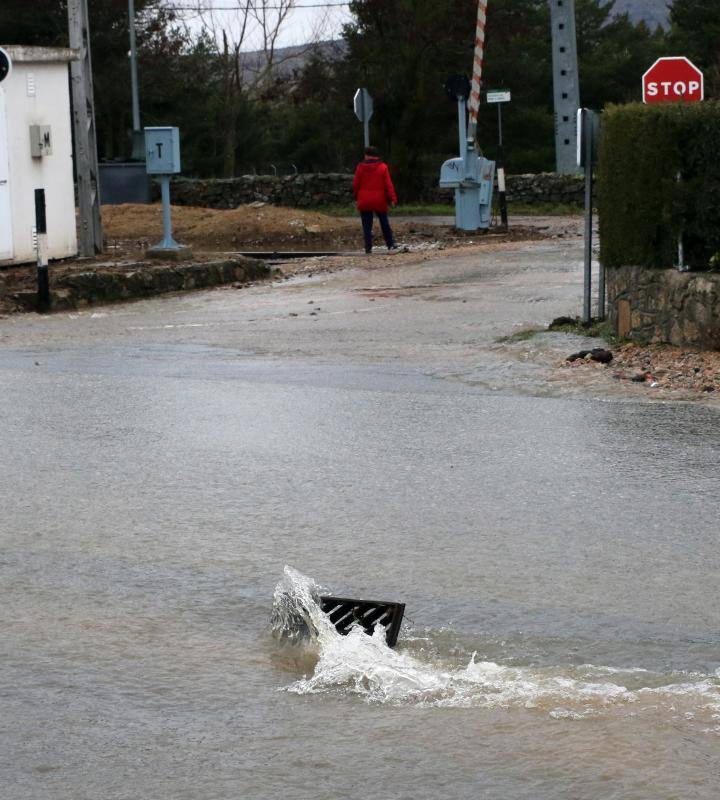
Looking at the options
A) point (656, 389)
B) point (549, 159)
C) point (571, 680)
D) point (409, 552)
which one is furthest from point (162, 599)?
point (549, 159)

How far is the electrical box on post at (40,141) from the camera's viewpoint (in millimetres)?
21516

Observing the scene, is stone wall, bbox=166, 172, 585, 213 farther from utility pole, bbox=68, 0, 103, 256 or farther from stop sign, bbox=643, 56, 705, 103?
stop sign, bbox=643, 56, 705, 103

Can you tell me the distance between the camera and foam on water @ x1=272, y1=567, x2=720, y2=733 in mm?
4594

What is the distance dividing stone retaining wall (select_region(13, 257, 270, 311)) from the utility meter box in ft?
4.87

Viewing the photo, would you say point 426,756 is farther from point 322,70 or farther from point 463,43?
point 322,70

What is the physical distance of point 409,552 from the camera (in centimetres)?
643

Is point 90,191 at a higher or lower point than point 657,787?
higher

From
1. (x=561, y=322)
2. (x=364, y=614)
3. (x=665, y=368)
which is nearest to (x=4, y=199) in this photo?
(x=561, y=322)

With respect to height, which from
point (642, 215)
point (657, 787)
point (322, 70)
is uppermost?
point (322, 70)

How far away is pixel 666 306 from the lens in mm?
12320

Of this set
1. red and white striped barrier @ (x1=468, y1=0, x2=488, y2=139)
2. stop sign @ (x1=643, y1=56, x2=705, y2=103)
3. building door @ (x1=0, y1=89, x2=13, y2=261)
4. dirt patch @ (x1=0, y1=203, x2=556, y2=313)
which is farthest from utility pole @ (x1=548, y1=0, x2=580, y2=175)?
building door @ (x1=0, y1=89, x2=13, y2=261)

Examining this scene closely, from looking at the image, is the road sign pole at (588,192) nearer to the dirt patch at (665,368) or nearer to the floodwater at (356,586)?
the dirt patch at (665,368)

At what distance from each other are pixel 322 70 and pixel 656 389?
45139mm

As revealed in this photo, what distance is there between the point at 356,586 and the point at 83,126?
18.2m
